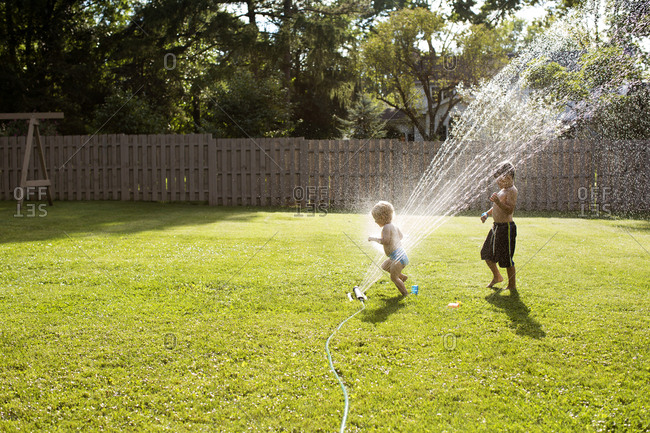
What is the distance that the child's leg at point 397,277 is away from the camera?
5.29 metres

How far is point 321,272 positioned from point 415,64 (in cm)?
2363

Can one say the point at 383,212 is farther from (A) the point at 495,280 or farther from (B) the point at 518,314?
(B) the point at 518,314

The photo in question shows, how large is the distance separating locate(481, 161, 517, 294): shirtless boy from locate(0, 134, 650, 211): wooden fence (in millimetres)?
9940

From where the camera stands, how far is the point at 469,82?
2767 centimetres

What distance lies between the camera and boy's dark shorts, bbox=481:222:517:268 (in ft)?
18.2

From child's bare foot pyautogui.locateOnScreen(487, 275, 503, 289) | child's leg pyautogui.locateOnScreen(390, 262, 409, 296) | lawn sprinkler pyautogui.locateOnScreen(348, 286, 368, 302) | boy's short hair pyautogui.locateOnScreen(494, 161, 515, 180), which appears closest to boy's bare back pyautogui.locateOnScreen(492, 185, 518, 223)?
boy's short hair pyautogui.locateOnScreen(494, 161, 515, 180)

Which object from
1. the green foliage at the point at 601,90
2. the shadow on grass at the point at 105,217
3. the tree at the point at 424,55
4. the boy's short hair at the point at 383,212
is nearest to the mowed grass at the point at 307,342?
the boy's short hair at the point at 383,212

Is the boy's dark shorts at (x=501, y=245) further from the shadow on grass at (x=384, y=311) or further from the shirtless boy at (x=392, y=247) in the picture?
the shadow on grass at (x=384, y=311)

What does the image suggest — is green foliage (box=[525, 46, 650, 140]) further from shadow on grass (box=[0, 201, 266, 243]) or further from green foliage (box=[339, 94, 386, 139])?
green foliage (box=[339, 94, 386, 139])

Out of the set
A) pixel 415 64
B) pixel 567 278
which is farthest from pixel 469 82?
pixel 567 278

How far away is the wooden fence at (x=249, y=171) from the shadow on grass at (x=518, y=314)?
1061 centimetres

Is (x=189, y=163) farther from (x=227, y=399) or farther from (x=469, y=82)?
(x=469, y=82)

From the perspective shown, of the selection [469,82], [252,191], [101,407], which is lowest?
[101,407]

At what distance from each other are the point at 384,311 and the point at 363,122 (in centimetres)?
2636
